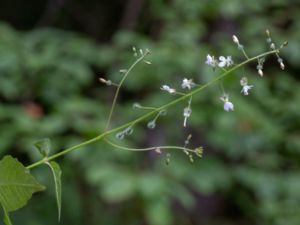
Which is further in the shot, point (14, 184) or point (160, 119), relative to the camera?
point (160, 119)

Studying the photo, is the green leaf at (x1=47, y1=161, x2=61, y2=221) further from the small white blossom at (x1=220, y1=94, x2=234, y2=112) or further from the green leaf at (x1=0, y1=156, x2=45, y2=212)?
the small white blossom at (x1=220, y1=94, x2=234, y2=112)

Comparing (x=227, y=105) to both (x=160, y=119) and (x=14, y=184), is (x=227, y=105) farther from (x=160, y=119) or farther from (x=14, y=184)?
(x=160, y=119)

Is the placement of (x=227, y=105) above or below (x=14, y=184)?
above

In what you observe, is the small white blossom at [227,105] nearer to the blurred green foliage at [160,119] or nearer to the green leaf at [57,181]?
the green leaf at [57,181]

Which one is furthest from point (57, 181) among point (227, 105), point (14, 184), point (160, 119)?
point (160, 119)

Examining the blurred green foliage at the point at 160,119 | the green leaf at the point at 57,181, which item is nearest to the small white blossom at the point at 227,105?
the green leaf at the point at 57,181

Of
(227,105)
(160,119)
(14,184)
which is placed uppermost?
(160,119)

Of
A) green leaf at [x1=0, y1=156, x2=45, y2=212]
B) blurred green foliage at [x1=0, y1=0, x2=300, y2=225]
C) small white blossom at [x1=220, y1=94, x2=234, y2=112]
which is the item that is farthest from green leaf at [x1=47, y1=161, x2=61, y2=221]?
blurred green foliage at [x1=0, y1=0, x2=300, y2=225]
